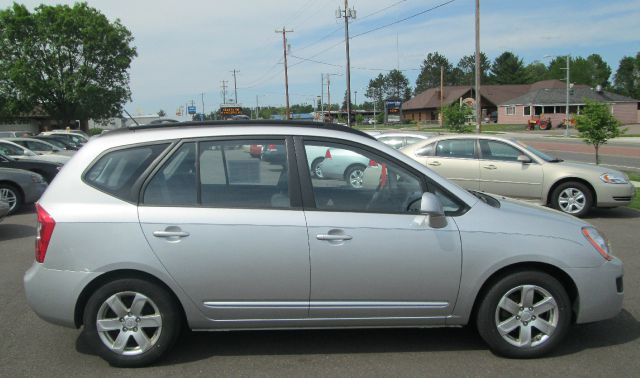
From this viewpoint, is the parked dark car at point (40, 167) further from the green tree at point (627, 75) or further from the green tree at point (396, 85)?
the green tree at point (396, 85)

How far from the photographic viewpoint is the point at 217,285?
3.83 m

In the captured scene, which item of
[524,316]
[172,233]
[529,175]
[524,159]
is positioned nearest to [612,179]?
[529,175]

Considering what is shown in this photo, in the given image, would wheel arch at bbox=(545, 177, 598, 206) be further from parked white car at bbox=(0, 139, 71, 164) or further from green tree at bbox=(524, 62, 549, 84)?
green tree at bbox=(524, 62, 549, 84)

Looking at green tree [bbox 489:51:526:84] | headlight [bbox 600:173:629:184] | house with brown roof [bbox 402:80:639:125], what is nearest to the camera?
headlight [bbox 600:173:629:184]

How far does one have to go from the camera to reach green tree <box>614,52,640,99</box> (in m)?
124

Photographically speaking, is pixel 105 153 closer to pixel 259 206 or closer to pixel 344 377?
pixel 259 206

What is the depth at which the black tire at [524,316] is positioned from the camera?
12.8 feet

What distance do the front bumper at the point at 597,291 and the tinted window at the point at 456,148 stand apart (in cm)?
659

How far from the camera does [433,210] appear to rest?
3693mm

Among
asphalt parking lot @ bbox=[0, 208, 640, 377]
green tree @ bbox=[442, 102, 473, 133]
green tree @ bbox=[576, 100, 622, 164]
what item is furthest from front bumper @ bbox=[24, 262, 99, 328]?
green tree @ bbox=[442, 102, 473, 133]

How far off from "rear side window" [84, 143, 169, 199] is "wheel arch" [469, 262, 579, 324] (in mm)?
2591

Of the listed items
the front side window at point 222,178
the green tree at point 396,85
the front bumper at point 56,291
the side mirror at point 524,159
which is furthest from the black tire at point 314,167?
the green tree at point 396,85

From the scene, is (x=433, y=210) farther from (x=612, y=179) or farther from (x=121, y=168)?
(x=612, y=179)

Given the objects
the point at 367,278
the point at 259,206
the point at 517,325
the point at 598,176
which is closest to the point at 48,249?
the point at 259,206
